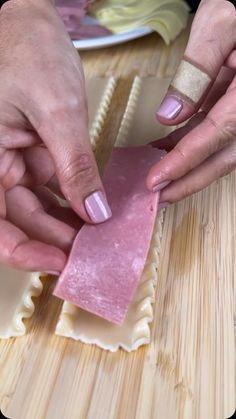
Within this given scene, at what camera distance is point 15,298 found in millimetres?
1197

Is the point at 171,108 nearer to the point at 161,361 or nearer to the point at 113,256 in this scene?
the point at 113,256

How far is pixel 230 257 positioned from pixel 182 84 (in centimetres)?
40

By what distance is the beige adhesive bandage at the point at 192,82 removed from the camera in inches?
49.0

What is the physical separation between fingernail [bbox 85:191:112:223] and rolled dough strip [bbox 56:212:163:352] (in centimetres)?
18

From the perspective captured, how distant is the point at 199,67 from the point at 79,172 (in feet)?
1.20

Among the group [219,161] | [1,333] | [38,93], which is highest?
[38,93]

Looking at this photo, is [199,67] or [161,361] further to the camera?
[199,67]

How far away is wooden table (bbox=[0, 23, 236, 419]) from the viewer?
1.02m

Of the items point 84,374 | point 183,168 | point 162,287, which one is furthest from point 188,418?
point 183,168

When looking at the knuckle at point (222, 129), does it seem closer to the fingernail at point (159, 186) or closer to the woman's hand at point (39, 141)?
the fingernail at point (159, 186)

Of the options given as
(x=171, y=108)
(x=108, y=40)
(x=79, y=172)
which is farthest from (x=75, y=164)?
(x=108, y=40)

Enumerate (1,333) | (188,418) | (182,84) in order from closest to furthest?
(188,418), (1,333), (182,84)

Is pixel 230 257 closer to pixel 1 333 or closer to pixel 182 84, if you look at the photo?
pixel 182 84

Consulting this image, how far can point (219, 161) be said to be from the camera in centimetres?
131
